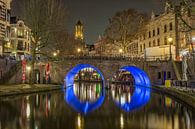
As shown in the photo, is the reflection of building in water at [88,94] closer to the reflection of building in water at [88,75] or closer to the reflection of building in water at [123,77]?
the reflection of building in water at [123,77]

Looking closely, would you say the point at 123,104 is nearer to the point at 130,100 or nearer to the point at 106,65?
the point at 130,100

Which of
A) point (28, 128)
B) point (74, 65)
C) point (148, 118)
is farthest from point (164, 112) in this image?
point (74, 65)

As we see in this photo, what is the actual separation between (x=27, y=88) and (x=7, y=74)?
36.0 ft

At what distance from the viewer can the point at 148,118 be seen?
23.4m

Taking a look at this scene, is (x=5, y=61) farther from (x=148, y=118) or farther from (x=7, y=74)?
(x=148, y=118)

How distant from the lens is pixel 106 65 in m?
55.2

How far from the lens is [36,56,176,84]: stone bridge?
55031mm

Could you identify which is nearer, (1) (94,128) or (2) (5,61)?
(1) (94,128)

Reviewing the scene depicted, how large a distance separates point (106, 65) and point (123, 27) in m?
15.0

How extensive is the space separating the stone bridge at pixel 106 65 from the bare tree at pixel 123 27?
11.4m

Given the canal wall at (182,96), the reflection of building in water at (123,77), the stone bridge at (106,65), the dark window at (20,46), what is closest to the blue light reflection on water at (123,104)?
the stone bridge at (106,65)

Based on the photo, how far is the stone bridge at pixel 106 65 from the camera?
5503 cm

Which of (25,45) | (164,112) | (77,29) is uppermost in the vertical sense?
(77,29)

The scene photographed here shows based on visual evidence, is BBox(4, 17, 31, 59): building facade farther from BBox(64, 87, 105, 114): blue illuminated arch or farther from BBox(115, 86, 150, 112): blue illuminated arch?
BBox(115, 86, 150, 112): blue illuminated arch
